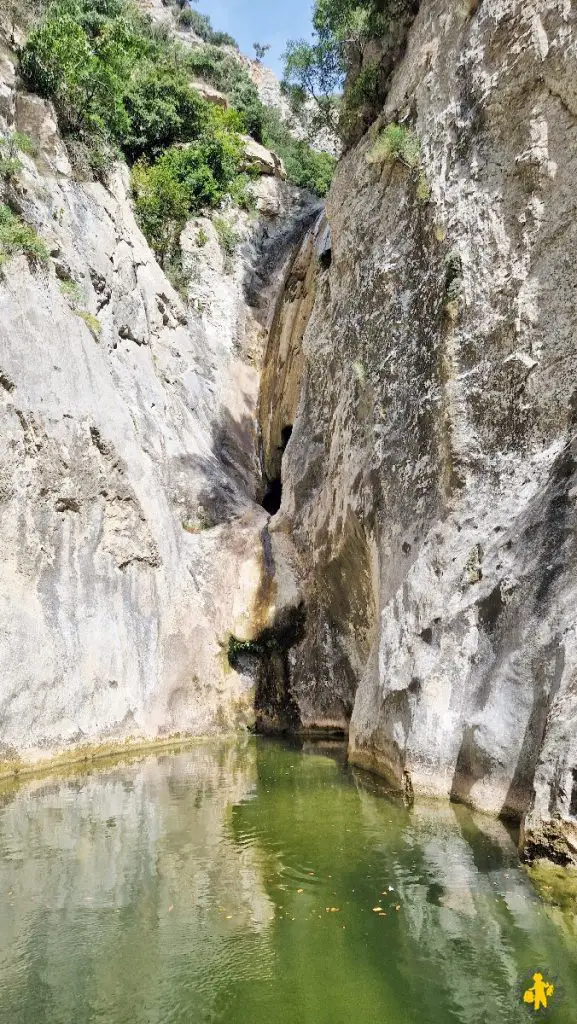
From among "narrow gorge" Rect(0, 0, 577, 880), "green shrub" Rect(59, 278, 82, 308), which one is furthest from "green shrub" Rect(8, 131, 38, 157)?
"green shrub" Rect(59, 278, 82, 308)

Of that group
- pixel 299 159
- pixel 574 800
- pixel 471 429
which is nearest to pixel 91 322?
pixel 471 429

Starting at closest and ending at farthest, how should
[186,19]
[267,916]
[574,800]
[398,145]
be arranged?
[267,916] < [574,800] < [398,145] < [186,19]

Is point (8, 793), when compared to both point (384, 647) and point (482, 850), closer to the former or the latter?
point (384, 647)

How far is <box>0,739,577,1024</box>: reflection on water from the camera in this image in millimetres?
4301

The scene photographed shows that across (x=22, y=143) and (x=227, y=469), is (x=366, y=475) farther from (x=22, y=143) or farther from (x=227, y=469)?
(x=22, y=143)

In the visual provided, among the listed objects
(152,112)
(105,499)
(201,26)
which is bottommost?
(105,499)

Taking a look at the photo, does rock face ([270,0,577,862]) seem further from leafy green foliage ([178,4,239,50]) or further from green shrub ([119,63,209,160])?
leafy green foliage ([178,4,239,50])

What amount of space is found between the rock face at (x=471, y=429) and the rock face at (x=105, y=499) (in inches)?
159

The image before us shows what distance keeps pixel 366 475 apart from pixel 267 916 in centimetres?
873

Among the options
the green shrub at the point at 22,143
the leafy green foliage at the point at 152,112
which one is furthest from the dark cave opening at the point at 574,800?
the green shrub at the point at 22,143

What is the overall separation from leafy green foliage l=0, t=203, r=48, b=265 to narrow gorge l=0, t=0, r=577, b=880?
390mm

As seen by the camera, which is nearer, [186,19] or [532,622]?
[532,622]

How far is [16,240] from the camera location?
14031 millimetres

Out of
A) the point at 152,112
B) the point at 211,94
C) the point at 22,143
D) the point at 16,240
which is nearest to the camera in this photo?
the point at 16,240
